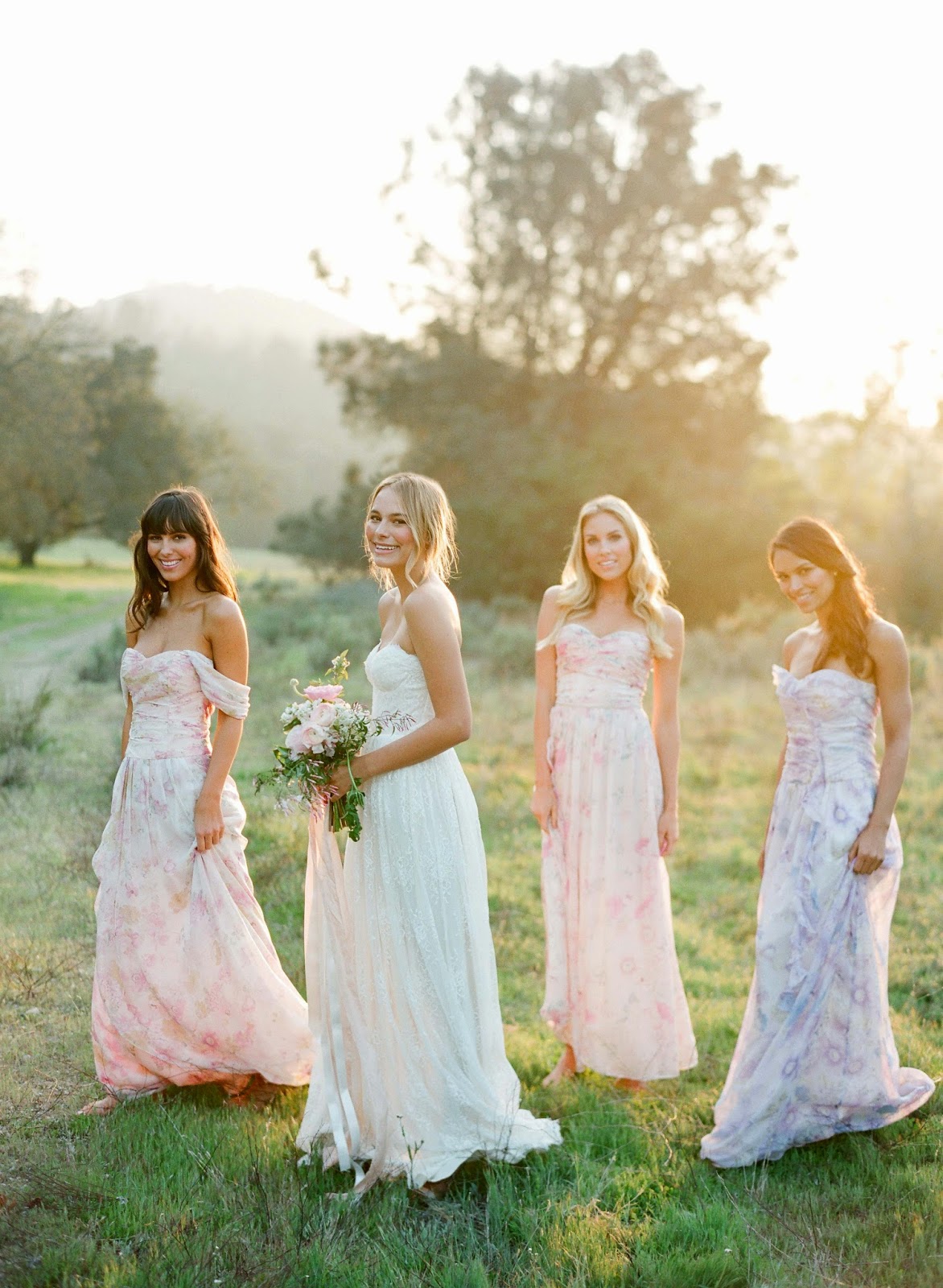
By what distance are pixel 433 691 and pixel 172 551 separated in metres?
1.32

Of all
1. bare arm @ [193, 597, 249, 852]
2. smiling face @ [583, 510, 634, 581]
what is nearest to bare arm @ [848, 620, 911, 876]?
smiling face @ [583, 510, 634, 581]

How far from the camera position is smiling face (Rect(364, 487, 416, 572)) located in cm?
381

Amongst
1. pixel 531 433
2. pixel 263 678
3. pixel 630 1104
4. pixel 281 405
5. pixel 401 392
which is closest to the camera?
pixel 630 1104

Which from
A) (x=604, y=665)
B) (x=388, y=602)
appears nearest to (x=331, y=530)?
(x=604, y=665)

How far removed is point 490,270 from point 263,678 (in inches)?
599

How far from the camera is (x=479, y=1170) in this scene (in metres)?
3.98

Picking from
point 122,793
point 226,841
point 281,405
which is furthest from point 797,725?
point 281,405

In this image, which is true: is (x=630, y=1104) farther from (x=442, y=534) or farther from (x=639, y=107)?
(x=639, y=107)

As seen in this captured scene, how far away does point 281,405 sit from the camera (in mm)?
109812

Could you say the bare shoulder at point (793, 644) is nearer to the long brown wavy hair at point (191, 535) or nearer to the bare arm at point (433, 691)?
the bare arm at point (433, 691)

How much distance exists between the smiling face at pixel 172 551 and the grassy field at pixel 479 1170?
205cm

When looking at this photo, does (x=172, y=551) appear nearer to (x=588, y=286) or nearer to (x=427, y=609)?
(x=427, y=609)

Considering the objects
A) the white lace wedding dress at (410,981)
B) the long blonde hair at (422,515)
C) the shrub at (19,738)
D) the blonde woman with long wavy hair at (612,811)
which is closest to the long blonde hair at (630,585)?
the blonde woman with long wavy hair at (612,811)

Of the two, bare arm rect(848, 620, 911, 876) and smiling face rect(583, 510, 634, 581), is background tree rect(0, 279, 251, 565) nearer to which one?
smiling face rect(583, 510, 634, 581)
